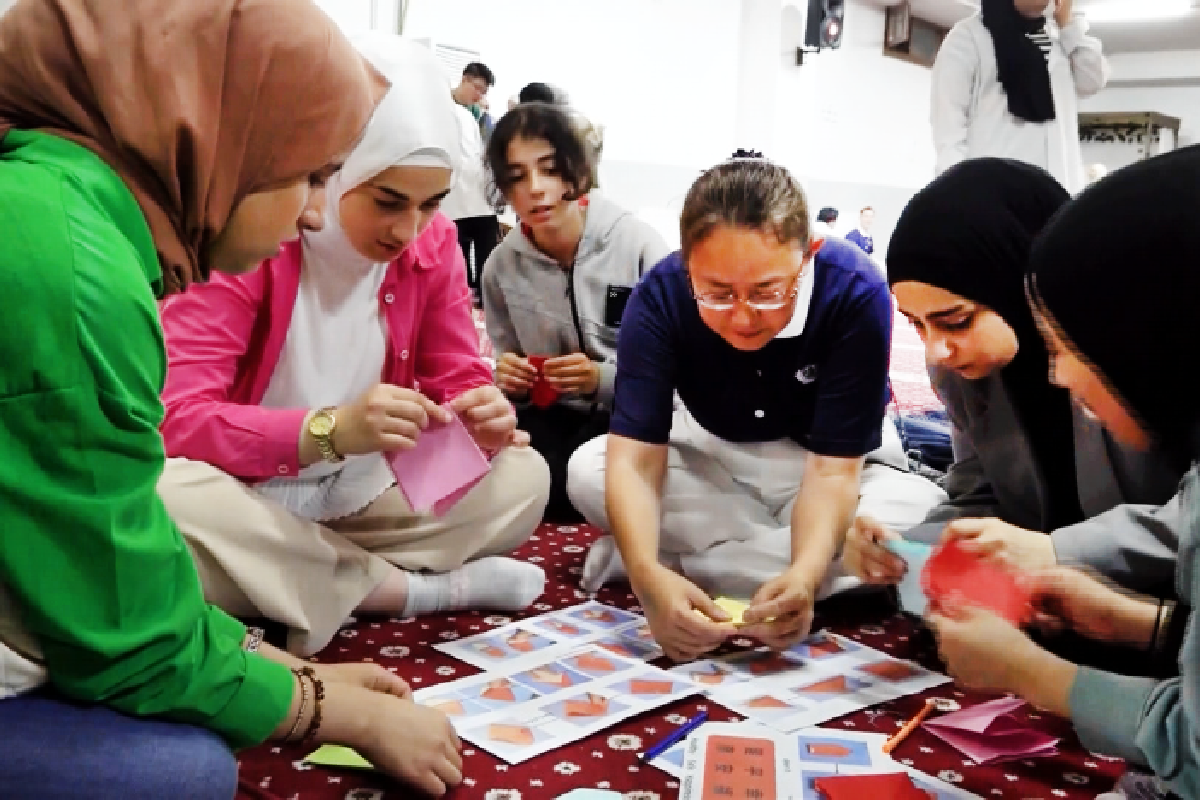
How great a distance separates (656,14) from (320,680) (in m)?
7.05

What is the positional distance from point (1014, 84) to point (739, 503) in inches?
81.2

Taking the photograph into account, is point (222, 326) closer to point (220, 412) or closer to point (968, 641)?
point (220, 412)

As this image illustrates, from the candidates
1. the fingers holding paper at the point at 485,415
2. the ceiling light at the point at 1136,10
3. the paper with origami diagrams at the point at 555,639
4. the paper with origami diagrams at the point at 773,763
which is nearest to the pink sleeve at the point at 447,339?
the fingers holding paper at the point at 485,415

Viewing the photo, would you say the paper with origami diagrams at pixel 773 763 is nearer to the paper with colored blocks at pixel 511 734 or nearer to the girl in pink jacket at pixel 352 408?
the paper with colored blocks at pixel 511 734

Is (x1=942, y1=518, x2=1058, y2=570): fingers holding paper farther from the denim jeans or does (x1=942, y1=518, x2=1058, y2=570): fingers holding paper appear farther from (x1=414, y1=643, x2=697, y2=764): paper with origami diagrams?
the denim jeans

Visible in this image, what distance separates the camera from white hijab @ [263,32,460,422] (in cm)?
148

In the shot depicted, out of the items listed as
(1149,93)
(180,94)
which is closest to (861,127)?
(1149,93)

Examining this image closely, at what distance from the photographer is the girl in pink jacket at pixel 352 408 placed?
1.48 meters

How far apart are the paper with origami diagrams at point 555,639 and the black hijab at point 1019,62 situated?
230 centimetres

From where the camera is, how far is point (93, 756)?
82 cm

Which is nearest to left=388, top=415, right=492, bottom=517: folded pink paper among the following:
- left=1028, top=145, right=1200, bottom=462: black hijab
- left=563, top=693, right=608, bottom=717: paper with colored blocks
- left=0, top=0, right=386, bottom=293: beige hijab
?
left=563, top=693, right=608, bottom=717: paper with colored blocks

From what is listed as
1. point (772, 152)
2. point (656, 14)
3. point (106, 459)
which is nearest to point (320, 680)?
point (106, 459)

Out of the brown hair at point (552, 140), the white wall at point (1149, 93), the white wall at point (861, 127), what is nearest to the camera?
the brown hair at point (552, 140)

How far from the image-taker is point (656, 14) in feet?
24.3
